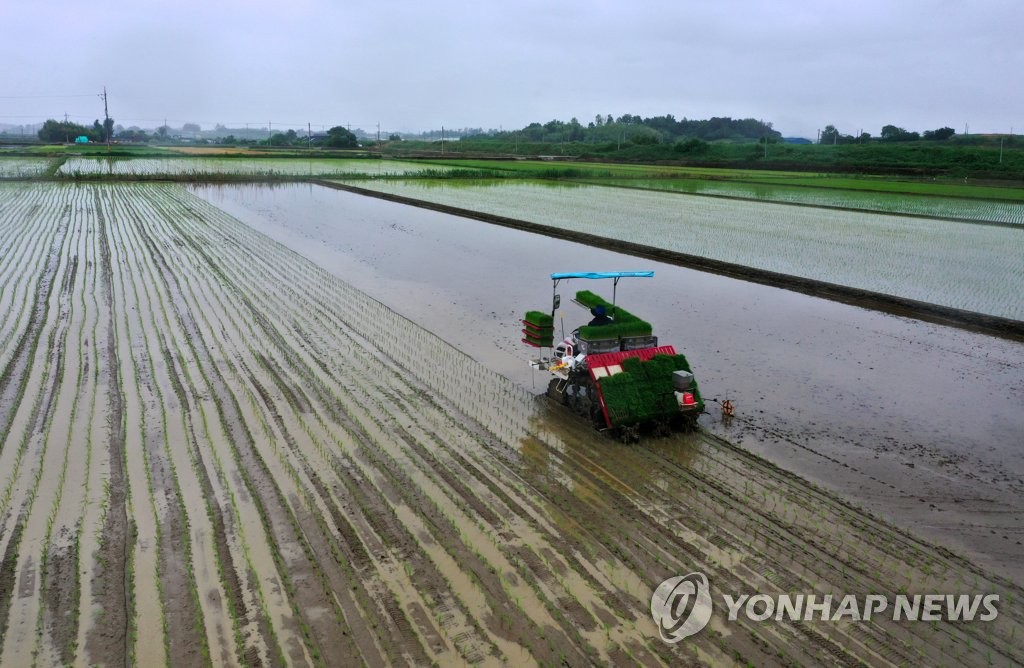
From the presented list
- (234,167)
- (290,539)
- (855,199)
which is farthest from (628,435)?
(234,167)

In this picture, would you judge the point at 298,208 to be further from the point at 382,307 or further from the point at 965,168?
the point at 965,168

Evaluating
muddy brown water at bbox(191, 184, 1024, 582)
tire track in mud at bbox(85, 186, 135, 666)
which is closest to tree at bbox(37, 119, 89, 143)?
muddy brown water at bbox(191, 184, 1024, 582)

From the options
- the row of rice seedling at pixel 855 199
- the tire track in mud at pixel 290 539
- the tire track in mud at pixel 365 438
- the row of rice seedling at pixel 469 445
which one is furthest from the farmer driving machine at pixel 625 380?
the row of rice seedling at pixel 855 199

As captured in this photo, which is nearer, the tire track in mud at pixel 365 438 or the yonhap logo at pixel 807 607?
the yonhap logo at pixel 807 607

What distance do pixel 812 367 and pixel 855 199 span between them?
81.7 feet

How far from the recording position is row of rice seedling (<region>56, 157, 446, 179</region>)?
4394 centimetres

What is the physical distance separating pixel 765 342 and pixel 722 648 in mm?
8129

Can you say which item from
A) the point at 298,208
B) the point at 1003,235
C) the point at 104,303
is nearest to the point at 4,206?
the point at 298,208

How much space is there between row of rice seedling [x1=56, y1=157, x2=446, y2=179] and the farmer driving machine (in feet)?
127

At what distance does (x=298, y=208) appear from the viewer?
98.3 feet

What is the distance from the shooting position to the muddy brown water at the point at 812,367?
7047mm

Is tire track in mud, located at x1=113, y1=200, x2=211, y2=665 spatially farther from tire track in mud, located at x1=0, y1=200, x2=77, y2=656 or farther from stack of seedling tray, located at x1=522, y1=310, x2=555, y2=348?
stack of seedling tray, located at x1=522, y1=310, x2=555, y2=348

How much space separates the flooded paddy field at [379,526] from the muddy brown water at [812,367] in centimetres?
55

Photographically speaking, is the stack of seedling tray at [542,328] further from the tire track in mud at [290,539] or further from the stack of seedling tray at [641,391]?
the tire track in mud at [290,539]
